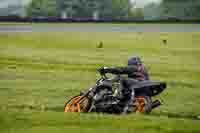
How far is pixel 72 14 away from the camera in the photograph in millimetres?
80062

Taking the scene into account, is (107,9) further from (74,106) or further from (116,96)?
(116,96)

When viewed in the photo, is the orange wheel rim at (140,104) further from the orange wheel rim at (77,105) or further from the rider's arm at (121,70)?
the orange wheel rim at (77,105)

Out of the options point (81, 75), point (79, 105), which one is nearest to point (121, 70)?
point (79, 105)

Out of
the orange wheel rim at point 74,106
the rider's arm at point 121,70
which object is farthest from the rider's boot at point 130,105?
the orange wheel rim at point 74,106

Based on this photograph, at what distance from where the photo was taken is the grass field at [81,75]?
488 inches

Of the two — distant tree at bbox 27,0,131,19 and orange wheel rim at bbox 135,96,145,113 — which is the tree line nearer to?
distant tree at bbox 27,0,131,19

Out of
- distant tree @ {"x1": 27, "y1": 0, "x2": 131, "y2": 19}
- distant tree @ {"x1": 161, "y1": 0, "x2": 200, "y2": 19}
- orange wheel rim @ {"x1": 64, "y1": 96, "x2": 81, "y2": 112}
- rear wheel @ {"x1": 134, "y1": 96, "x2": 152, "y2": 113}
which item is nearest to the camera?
rear wheel @ {"x1": 134, "y1": 96, "x2": 152, "y2": 113}

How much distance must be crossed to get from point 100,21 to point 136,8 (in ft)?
46.9

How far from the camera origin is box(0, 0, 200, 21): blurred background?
74.0 meters

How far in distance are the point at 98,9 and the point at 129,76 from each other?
67.1 m

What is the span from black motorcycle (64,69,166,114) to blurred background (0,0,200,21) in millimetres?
57922

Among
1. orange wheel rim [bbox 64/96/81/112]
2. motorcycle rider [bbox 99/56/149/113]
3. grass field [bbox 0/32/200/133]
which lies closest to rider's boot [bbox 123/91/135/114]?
motorcycle rider [bbox 99/56/149/113]

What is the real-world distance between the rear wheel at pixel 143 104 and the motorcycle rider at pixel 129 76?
0.50 feet

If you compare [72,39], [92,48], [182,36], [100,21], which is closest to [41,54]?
[92,48]
